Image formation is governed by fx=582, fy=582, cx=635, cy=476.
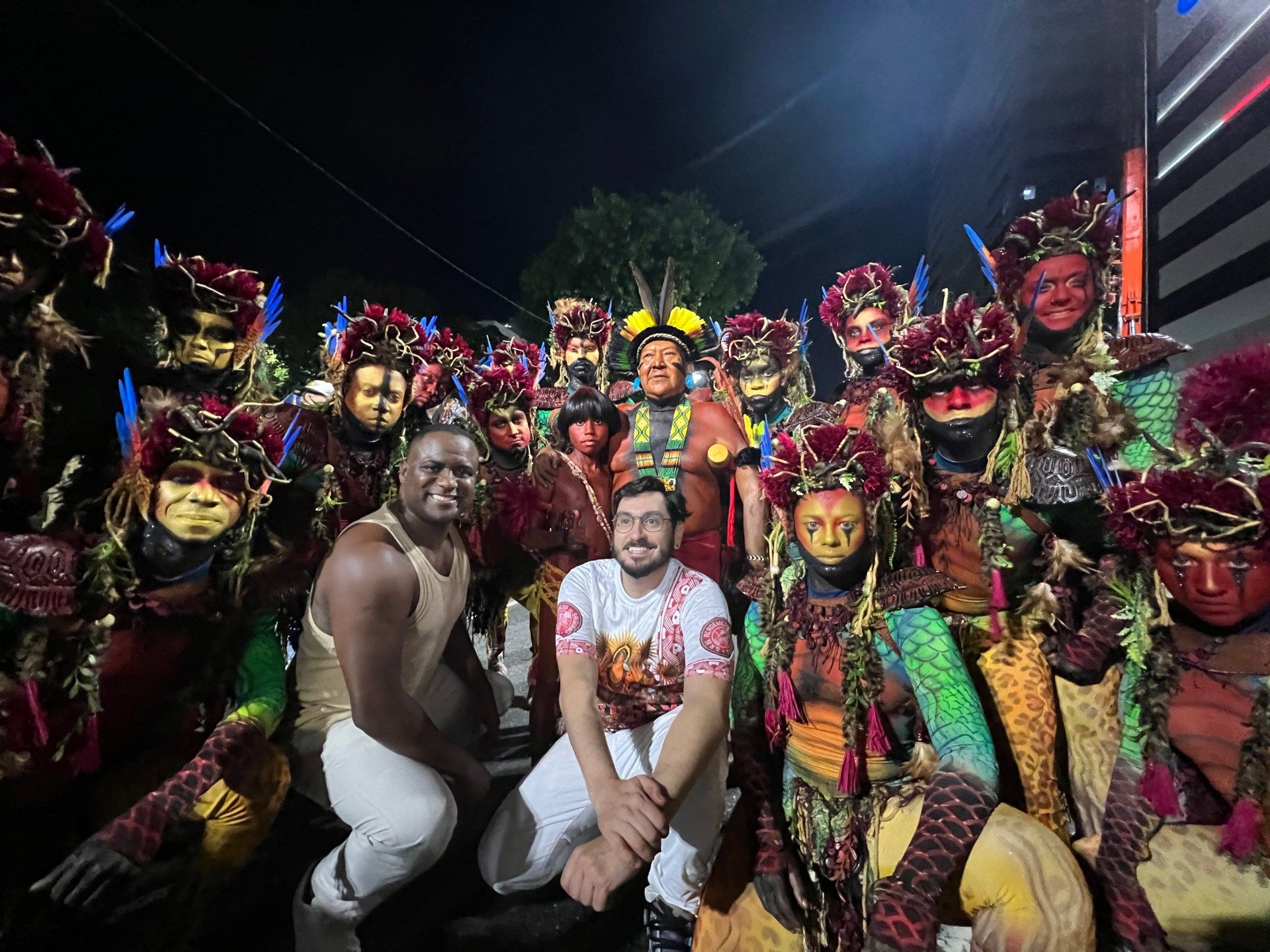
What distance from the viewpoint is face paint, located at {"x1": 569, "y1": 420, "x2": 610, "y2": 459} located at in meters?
2.34

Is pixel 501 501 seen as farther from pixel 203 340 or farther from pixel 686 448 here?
pixel 203 340

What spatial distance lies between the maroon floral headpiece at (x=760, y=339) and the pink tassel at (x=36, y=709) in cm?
264

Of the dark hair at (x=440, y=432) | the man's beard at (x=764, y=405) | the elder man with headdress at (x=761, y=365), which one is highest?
the elder man with headdress at (x=761, y=365)

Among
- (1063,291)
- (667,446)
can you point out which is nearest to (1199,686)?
(1063,291)

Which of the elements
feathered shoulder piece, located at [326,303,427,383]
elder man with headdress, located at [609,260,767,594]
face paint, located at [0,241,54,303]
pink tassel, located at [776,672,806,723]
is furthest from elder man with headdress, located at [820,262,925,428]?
face paint, located at [0,241,54,303]

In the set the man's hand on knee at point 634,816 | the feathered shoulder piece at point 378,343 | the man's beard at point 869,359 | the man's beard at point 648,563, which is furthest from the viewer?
the man's beard at point 869,359

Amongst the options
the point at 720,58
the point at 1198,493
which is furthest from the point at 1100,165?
the point at 1198,493

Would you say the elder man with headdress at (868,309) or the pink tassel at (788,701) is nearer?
the pink tassel at (788,701)

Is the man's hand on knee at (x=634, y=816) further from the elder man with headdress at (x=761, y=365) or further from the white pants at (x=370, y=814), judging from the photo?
the elder man with headdress at (x=761, y=365)

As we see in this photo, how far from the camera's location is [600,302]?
15.0 feet

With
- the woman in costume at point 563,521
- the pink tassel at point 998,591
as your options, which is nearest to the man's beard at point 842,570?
the pink tassel at point 998,591

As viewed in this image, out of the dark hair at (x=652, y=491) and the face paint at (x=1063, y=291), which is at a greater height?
the face paint at (x=1063, y=291)

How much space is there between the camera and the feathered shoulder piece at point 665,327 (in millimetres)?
2387

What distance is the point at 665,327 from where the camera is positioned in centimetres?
239
